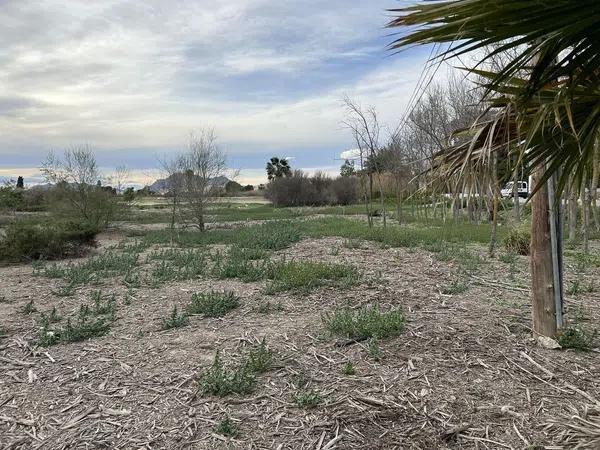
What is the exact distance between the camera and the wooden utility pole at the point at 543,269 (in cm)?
385

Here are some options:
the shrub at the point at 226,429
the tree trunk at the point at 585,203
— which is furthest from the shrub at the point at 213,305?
the tree trunk at the point at 585,203

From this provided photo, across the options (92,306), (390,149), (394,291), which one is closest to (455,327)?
(394,291)

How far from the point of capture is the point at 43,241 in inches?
396

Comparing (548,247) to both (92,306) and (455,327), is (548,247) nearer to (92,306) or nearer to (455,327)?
(455,327)

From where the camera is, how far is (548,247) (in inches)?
152

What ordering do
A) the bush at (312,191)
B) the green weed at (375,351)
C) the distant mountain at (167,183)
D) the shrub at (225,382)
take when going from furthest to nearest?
the bush at (312,191) → the distant mountain at (167,183) → the green weed at (375,351) → the shrub at (225,382)

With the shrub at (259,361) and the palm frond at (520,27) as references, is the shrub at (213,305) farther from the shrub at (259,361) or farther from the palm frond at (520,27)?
the palm frond at (520,27)

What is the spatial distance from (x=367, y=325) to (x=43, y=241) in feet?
27.4

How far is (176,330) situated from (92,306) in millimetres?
1571

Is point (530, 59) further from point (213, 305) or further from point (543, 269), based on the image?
point (213, 305)

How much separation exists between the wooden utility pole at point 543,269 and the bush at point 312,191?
3544 centimetres

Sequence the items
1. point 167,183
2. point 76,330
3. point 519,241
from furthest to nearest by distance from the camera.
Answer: point 167,183 < point 519,241 < point 76,330

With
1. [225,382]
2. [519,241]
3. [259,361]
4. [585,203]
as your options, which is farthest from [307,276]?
[519,241]

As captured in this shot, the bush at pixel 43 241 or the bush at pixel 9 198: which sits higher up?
the bush at pixel 9 198
